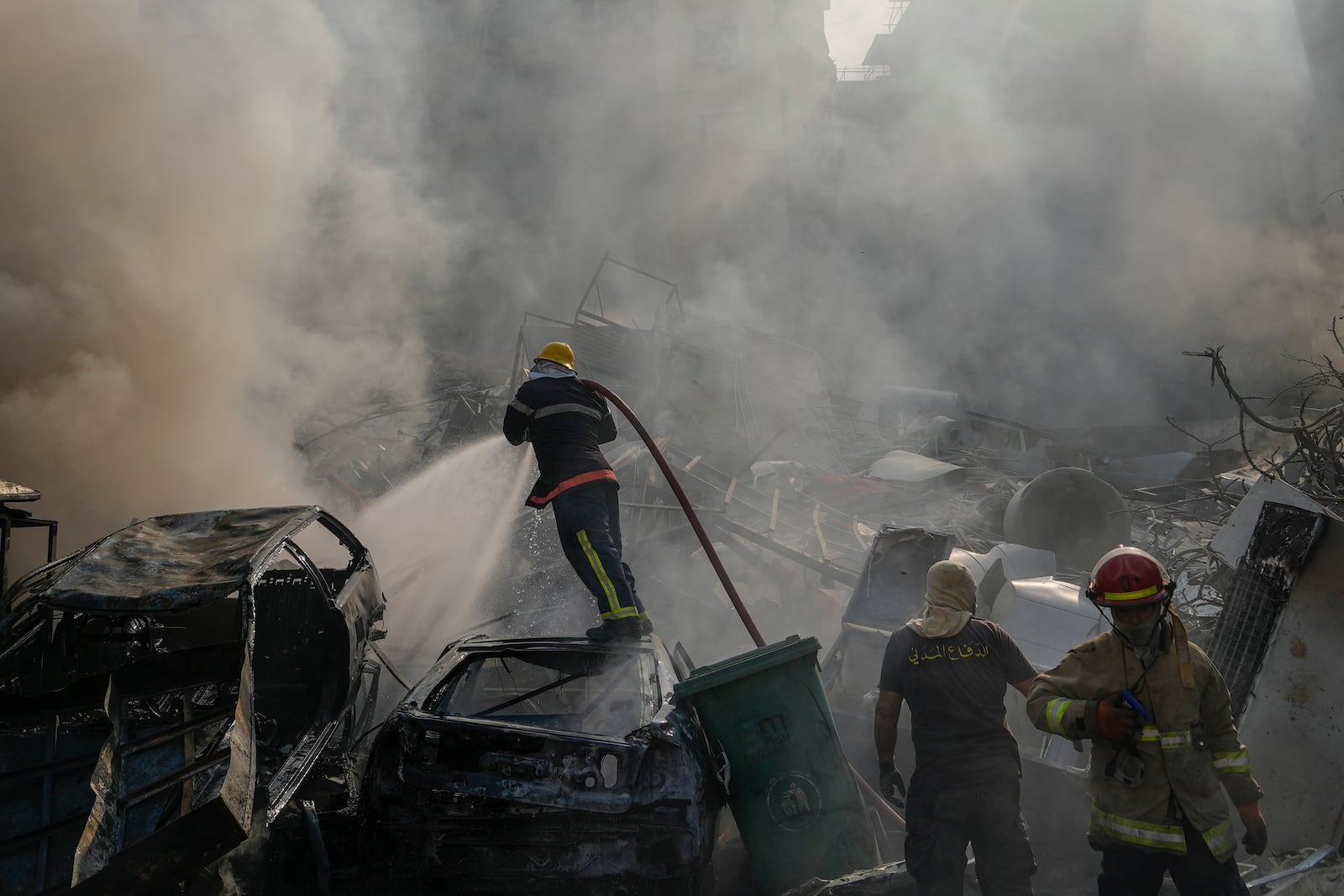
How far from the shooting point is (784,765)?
10.1ft

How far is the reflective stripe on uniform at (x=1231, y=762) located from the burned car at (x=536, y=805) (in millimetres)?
1582

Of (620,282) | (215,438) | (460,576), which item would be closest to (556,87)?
(620,282)

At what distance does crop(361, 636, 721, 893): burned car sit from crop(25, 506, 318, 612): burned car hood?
84cm

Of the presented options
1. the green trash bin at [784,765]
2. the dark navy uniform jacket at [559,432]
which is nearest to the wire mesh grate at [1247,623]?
the green trash bin at [784,765]

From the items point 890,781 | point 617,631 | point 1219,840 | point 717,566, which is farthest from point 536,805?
point 1219,840

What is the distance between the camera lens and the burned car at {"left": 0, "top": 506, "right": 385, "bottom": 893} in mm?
2443

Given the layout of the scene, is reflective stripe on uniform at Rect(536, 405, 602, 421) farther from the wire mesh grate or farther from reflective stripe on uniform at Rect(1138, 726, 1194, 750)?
the wire mesh grate

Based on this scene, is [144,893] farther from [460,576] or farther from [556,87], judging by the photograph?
[556,87]

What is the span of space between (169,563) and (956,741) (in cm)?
289

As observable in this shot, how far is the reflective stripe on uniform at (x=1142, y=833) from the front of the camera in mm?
2238

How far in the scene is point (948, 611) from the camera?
275 centimetres

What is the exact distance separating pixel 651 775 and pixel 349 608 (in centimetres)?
198

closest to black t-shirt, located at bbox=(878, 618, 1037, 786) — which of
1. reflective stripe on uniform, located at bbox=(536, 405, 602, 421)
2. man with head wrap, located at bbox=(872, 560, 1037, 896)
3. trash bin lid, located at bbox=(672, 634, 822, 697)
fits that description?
man with head wrap, located at bbox=(872, 560, 1037, 896)

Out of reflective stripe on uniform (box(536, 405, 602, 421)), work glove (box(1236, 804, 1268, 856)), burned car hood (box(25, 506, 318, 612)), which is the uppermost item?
reflective stripe on uniform (box(536, 405, 602, 421))
